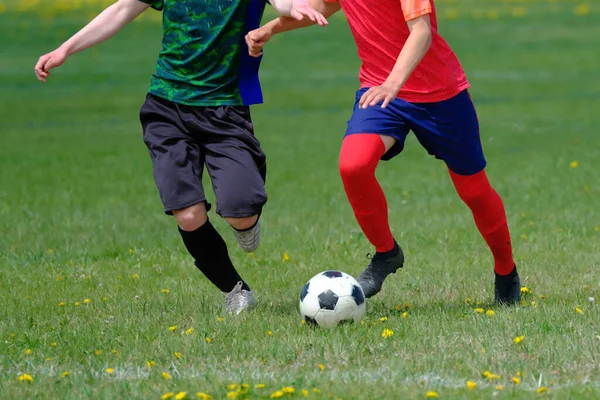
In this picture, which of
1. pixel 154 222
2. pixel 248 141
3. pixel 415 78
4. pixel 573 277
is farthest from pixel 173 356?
pixel 154 222

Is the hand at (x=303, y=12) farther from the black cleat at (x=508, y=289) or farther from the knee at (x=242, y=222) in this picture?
the black cleat at (x=508, y=289)

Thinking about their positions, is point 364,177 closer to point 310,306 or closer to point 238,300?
point 310,306

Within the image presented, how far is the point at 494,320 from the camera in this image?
592 cm

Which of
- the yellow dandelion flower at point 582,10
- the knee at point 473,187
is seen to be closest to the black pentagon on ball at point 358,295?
the knee at point 473,187

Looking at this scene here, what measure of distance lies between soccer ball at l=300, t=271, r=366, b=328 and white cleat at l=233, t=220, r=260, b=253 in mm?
532

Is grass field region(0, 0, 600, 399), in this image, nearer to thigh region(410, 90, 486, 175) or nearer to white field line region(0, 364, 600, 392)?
white field line region(0, 364, 600, 392)

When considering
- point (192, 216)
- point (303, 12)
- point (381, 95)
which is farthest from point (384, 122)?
point (192, 216)

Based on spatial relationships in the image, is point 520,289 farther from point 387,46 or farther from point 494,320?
point 387,46

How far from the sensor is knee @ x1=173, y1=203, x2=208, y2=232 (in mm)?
6262

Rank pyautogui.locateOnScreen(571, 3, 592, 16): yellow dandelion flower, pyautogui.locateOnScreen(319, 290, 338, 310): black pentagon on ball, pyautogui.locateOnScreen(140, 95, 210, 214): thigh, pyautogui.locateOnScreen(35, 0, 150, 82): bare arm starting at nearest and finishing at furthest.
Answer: pyautogui.locateOnScreen(319, 290, 338, 310): black pentagon on ball → pyautogui.locateOnScreen(140, 95, 210, 214): thigh → pyautogui.locateOnScreen(35, 0, 150, 82): bare arm → pyautogui.locateOnScreen(571, 3, 592, 16): yellow dandelion flower

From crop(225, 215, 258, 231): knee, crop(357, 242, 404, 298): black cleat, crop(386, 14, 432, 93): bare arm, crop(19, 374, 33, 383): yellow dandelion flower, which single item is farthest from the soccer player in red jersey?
crop(19, 374, 33, 383): yellow dandelion flower

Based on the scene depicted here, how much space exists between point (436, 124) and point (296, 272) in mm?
1971

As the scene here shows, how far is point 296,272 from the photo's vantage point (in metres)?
7.77

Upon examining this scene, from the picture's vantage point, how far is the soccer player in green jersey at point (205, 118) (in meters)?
6.22
